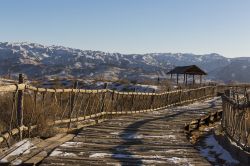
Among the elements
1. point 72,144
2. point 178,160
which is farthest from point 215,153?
point 72,144

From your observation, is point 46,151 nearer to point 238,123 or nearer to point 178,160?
point 178,160

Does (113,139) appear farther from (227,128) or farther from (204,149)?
(227,128)

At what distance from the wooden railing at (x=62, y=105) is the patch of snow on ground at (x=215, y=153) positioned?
3.42 m

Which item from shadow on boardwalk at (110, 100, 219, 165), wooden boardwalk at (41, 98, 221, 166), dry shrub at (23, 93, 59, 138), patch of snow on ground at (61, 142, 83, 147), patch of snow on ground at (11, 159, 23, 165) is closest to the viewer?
patch of snow on ground at (11, 159, 23, 165)

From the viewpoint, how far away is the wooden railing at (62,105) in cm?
886

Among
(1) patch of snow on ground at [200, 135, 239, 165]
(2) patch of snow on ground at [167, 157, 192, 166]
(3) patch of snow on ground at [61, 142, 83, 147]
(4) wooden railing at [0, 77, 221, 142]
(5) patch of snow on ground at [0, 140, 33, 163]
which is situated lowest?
(1) patch of snow on ground at [200, 135, 239, 165]

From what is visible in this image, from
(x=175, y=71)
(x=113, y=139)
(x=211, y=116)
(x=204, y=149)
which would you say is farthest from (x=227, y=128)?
(x=175, y=71)

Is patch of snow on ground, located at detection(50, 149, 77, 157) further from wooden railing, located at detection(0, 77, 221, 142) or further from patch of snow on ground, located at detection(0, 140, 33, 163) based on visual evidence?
wooden railing, located at detection(0, 77, 221, 142)

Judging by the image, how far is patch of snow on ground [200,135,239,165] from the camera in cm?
871

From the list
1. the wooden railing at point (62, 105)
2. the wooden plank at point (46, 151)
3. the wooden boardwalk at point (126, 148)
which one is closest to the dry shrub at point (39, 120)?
the wooden railing at point (62, 105)

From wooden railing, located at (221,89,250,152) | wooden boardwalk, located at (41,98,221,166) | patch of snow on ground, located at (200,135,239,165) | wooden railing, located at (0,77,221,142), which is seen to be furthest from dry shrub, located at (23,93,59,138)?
wooden railing, located at (221,89,250,152)

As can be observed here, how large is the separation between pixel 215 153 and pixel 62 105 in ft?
16.7

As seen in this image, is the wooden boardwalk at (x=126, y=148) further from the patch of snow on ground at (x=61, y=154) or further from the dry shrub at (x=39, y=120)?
the dry shrub at (x=39, y=120)

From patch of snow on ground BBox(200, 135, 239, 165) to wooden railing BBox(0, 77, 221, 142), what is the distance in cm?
342
